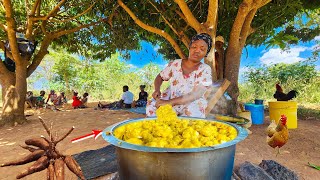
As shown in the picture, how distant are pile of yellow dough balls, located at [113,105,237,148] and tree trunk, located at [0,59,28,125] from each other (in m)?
6.25

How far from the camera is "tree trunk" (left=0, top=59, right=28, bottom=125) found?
6.86m

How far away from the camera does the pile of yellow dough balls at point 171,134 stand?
162 cm

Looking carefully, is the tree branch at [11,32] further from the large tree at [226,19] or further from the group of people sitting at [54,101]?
the group of people sitting at [54,101]

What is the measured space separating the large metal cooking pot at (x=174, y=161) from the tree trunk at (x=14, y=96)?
6.52 meters

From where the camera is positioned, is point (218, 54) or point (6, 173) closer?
point (6, 173)

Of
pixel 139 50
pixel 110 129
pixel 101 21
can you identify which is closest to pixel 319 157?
pixel 110 129

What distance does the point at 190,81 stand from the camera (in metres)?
2.97

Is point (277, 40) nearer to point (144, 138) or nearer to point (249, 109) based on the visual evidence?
point (249, 109)

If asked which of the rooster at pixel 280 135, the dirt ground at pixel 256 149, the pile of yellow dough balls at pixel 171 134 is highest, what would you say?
the pile of yellow dough balls at pixel 171 134

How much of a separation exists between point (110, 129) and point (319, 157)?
3662 millimetres

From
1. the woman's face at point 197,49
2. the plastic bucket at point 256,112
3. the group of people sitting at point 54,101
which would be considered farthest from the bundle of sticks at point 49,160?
the group of people sitting at point 54,101

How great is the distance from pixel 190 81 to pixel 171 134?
132 cm

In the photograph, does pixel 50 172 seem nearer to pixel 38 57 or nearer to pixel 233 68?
pixel 233 68

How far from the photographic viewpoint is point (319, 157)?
387 cm
